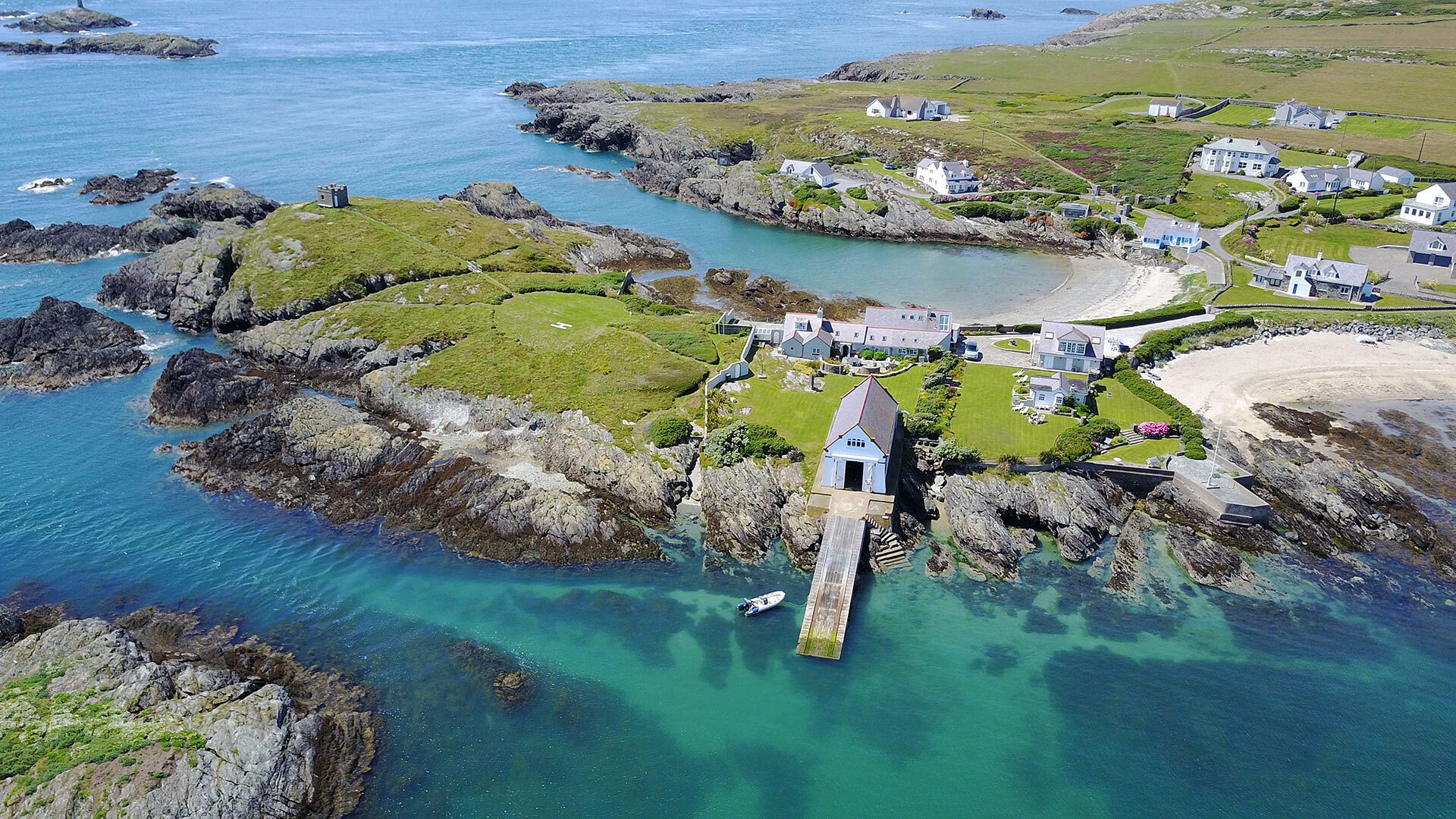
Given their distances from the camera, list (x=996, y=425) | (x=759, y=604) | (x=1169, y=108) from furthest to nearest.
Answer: (x=1169, y=108)
(x=996, y=425)
(x=759, y=604)

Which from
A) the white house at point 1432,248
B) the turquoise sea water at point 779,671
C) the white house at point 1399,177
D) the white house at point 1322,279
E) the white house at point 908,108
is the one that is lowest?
the turquoise sea water at point 779,671

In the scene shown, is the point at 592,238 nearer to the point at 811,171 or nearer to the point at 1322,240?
the point at 811,171

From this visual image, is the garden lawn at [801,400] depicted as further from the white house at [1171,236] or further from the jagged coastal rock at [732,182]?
the jagged coastal rock at [732,182]

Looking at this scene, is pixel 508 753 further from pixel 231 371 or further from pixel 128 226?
pixel 128 226

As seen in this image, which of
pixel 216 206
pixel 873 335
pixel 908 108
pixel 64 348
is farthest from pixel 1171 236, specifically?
pixel 216 206

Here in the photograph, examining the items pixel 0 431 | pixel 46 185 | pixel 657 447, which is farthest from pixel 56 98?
pixel 657 447

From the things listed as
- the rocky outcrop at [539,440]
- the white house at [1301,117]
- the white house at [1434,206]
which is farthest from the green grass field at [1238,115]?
the rocky outcrop at [539,440]
